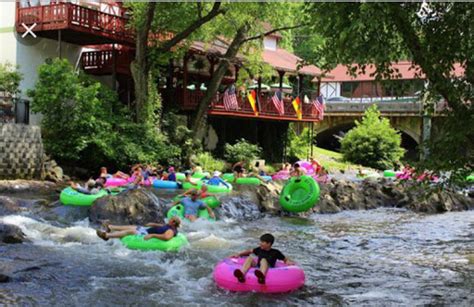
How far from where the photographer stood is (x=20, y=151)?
19875mm

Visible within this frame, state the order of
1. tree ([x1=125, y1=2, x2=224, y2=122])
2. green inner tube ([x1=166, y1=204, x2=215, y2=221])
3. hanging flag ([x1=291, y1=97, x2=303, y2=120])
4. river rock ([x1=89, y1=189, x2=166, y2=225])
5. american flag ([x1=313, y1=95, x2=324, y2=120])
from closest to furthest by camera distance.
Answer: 1. river rock ([x1=89, y1=189, x2=166, y2=225])
2. green inner tube ([x1=166, y1=204, x2=215, y2=221])
3. tree ([x1=125, y1=2, x2=224, y2=122])
4. hanging flag ([x1=291, y1=97, x2=303, y2=120])
5. american flag ([x1=313, y1=95, x2=324, y2=120])

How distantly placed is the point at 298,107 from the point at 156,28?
35.0 feet

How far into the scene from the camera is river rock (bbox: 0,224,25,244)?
11.6 metres

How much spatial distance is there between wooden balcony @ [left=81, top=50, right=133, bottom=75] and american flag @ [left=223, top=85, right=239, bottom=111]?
4.71m

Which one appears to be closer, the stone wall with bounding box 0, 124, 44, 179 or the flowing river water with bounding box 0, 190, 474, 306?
the flowing river water with bounding box 0, 190, 474, 306

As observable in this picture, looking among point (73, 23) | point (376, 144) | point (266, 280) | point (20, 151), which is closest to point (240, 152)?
point (73, 23)

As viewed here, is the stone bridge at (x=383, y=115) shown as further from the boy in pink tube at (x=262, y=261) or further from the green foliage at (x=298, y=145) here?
the boy in pink tube at (x=262, y=261)

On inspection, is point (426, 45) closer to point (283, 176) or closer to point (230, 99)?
point (283, 176)

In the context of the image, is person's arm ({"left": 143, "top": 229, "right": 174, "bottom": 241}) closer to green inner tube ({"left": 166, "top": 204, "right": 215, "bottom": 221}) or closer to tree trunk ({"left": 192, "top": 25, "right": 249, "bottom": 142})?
green inner tube ({"left": 166, "top": 204, "right": 215, "bottom": 221})

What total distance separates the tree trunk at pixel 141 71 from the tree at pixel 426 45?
17325 millimetres

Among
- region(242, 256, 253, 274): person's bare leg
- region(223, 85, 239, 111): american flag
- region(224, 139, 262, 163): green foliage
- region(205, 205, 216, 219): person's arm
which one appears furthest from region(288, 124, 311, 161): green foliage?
region(242, 256, 253, 274): person's bare leg

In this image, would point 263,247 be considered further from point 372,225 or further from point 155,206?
point 372,225

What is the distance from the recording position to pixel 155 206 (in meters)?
14.4

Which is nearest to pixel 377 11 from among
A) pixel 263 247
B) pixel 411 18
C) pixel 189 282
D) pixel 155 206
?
pixel 411 18
